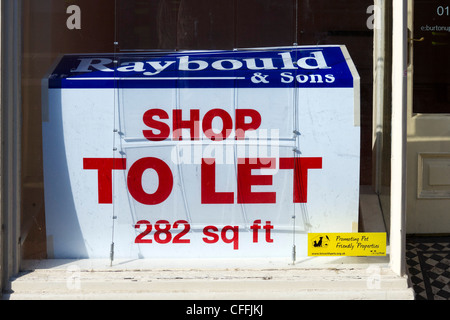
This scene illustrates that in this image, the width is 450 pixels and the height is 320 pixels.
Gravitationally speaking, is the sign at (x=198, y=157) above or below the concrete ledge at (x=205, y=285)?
above

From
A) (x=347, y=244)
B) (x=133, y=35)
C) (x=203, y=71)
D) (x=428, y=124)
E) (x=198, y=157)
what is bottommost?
(x=347, y=244)

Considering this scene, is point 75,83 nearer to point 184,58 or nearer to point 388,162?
point 184,58


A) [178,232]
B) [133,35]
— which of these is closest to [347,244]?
[178,232]

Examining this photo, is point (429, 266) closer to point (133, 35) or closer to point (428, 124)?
point (428, 124)

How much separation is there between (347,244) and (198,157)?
919mm

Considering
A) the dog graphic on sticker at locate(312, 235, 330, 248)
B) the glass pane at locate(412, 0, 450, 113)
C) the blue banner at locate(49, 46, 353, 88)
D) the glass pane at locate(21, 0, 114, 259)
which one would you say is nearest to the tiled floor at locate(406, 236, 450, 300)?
the dog graphic on sticker at locate(312, 235, 330, 248)

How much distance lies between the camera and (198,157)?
2340mm

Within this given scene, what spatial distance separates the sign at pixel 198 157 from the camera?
2.32 m

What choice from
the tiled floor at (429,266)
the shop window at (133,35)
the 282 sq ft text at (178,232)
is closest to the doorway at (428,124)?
the tiled floor at (429,266)

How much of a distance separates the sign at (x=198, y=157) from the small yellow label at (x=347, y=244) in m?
0.05

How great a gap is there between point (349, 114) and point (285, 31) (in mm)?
606

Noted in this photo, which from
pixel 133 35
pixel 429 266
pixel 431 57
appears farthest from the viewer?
pixel 431 57

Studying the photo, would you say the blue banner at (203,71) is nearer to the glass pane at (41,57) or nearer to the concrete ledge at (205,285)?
the glass pane at (41,57)
